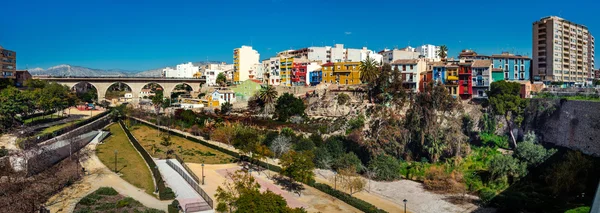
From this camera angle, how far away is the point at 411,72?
202 feet

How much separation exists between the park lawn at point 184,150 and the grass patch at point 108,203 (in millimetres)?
13052

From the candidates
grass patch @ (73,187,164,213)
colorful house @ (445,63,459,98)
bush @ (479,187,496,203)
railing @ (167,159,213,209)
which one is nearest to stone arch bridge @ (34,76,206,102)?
railing @ (167,159,213,209)

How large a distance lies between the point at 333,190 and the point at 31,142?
25322 millimetres

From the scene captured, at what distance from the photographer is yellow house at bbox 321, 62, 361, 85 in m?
71.2

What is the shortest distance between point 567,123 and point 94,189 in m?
40.7

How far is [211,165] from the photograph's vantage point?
126ft

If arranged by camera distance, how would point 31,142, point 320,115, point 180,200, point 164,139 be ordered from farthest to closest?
point 320,115 → point 164,139 → point 31,142 → point 180,200

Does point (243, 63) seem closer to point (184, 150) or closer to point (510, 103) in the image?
point (184, 150)

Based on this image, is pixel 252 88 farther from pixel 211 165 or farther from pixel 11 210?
pixel 11 210

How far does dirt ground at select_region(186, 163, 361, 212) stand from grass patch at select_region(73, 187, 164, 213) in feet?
16.9

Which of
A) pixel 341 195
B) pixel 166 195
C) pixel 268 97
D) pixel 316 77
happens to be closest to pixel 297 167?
pixel 341 195

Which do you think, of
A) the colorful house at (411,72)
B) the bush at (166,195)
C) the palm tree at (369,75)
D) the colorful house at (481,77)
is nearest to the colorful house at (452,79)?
the colorful house at (481,77)

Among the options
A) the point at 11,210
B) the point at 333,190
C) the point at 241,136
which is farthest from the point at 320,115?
the point at 11,210

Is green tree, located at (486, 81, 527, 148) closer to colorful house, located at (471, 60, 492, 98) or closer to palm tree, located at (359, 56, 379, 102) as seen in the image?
colorful house, located at (471, 60, 492, 98)
